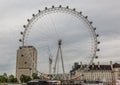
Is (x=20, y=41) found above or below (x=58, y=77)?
above

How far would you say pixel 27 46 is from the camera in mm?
96750

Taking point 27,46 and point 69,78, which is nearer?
point 27,46

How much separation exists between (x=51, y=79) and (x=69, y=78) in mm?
7135

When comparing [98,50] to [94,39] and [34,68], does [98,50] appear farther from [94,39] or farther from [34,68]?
[34,68]

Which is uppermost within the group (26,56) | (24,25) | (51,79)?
(24,25)

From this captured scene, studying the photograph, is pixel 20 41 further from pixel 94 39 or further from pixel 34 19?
pixel 94 39

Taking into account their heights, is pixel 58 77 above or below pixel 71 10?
below

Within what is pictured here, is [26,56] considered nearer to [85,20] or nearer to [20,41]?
[20,41]

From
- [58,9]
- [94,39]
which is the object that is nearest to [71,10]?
[58,9]

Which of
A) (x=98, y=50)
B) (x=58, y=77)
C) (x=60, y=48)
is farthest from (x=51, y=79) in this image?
(x=98, y=50)

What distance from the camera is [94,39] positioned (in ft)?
330

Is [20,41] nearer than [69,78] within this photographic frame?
Yes

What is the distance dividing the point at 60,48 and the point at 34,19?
1406 cm

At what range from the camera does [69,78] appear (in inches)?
4173
